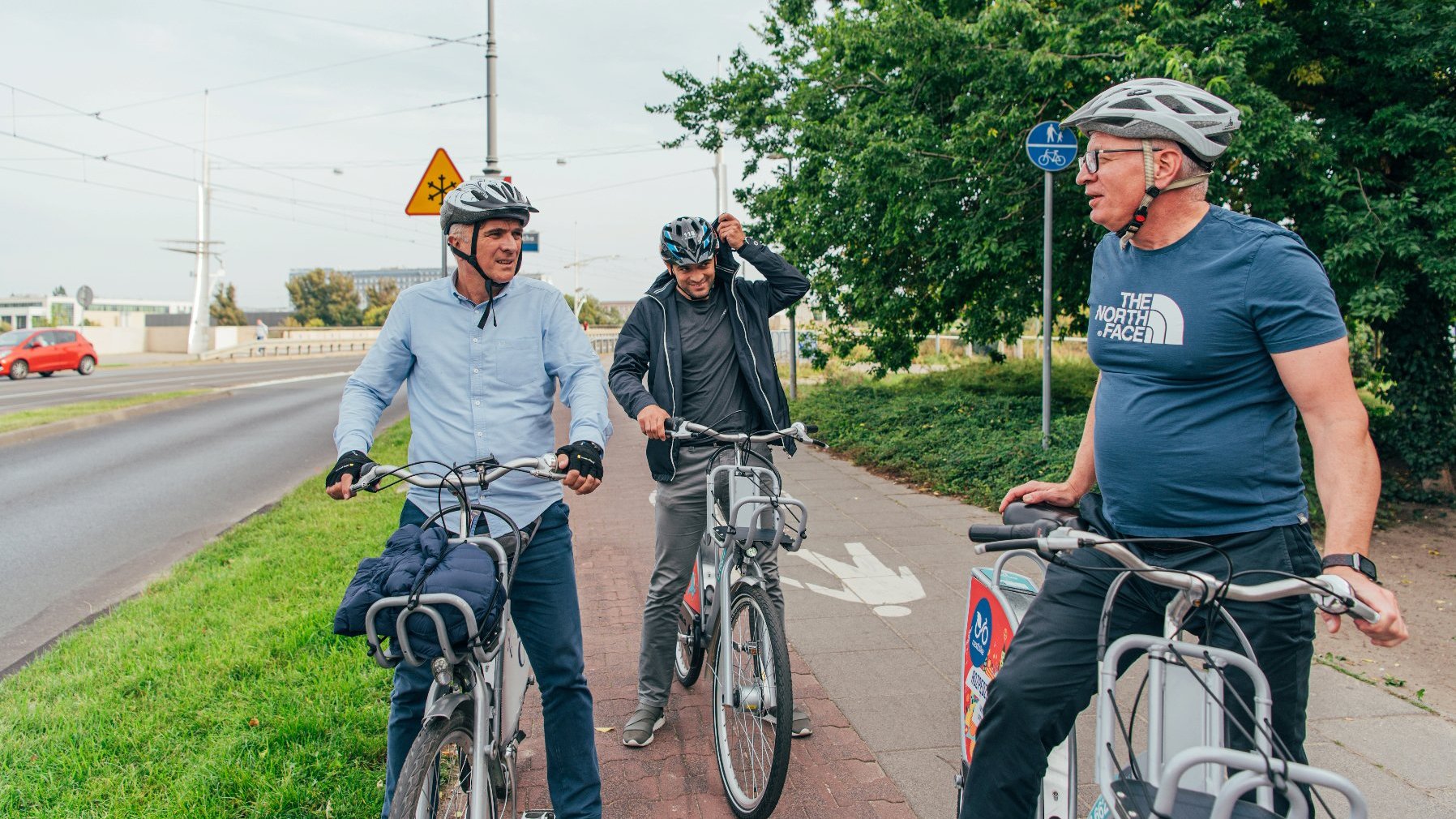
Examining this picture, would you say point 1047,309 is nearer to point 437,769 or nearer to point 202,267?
point 437,769

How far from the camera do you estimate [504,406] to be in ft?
9.77

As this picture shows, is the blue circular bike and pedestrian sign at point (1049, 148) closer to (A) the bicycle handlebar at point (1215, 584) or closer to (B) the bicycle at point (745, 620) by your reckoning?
(B) the bicycle at point (745, 620)

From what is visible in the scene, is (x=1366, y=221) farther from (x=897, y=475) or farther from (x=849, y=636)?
(x=849, y=636)

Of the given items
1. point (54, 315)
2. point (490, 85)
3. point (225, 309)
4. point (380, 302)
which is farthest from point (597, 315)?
point (490, 85)

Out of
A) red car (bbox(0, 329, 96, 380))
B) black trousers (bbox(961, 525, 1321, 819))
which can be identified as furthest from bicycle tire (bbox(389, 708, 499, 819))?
red car (bbox(0, 329, 96, 380))

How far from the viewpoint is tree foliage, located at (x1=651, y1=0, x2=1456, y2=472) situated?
25.2 feet

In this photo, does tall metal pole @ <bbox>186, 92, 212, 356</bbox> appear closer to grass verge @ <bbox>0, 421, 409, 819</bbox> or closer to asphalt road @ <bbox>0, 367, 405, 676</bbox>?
asphalt road @ <bbox>0, 367, 405, 676</bbox>

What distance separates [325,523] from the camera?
8102mm

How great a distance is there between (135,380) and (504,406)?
29365 mm

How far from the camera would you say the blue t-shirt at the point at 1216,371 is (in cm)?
209

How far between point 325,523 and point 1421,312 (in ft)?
31.2

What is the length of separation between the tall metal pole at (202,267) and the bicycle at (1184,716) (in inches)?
2078

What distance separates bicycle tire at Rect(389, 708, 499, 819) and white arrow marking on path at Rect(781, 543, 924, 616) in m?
3.39

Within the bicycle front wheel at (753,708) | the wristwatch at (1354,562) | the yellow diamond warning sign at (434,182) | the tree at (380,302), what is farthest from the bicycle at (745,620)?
the tree at (380,302)
